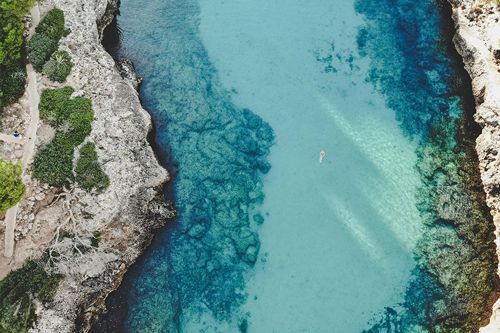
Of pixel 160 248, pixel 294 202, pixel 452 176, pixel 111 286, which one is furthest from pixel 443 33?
pixel 111 286

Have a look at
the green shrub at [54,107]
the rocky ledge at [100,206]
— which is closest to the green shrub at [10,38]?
the rocky ledge at [100,206]

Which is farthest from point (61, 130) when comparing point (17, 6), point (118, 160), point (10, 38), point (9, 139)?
point (17, 6)

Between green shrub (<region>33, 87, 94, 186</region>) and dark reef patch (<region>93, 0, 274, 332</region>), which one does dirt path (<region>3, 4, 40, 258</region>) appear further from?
dark reef patch (<region>93, 0, 274, 332</region>)

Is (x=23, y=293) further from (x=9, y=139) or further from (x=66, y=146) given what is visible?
(x=9, y=139)

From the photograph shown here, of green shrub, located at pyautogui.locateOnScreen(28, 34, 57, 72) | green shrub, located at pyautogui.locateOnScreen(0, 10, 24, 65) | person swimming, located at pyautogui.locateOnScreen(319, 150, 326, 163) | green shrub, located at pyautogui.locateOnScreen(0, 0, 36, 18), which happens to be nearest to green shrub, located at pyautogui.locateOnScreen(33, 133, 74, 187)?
green shrub, located at pyautogui.locateOnScreen(28, 34, 57, 72)

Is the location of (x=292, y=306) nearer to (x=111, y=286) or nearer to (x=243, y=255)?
(x=243, y=255)

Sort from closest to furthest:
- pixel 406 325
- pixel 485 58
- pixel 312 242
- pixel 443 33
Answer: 1. pixel 406 325
2. pixel 312 242
3. pixel 485 58
4. pixel 443 33
